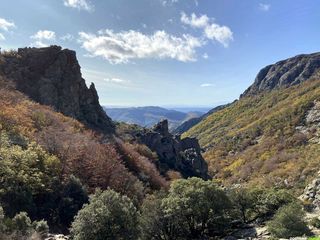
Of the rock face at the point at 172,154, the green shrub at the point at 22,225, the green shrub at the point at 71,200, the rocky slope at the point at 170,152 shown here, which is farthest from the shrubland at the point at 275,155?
the green shrub at the point at 22,225

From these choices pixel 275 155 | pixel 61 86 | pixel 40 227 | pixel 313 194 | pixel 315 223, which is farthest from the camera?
pixel 275 155

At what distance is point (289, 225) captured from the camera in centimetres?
4097

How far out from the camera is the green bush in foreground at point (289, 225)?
132 feet

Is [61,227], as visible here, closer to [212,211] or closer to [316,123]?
[212,211]

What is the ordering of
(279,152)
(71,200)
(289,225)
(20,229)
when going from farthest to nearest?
1. (279,152)
2. (71,200)
3. (289,225)
4. (20,229)

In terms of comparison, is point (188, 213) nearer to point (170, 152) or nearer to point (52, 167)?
point (52, 167)

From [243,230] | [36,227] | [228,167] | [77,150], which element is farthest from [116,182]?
[228,167]

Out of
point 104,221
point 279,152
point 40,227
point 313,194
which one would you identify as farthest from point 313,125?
point 40,227

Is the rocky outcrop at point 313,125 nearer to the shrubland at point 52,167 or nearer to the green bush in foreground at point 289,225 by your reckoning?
the shrubland at point 52,167

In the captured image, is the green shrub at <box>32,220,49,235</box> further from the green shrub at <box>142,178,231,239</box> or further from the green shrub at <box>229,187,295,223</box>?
the green shrub at <box>229,187,295,223</box>

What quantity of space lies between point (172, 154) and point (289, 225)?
6518 centimetres

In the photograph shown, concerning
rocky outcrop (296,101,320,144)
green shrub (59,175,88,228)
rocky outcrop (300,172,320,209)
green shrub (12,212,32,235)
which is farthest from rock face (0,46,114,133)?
rocky outcrop (296,101,320,144)

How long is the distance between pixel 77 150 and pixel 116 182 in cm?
751

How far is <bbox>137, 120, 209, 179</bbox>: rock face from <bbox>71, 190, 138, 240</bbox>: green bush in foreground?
209 ft
